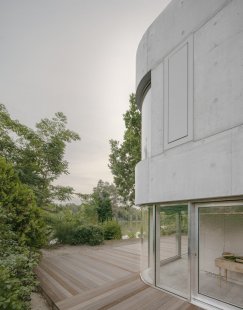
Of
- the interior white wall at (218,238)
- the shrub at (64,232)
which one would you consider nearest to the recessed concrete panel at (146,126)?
the interior white wall at (218,238)

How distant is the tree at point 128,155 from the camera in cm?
1786

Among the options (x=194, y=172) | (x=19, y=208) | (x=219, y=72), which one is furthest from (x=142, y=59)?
(x=19, y=208)

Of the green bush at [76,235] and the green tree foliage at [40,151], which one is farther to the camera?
the green bush at [76,235]

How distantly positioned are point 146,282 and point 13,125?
10286 millimetres

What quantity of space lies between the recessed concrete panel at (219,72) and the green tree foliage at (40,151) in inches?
392

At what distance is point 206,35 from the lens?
17.1ft

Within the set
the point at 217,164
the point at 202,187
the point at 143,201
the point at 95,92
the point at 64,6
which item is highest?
the point at 64,6

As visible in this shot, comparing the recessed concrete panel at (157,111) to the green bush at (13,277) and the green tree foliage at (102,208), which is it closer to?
the green bush at (13,277)

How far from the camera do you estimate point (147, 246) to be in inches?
291

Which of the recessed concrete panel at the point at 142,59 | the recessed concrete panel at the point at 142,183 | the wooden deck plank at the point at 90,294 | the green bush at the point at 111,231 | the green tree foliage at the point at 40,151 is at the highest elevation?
the recessed concrete panel at the point at 142,59

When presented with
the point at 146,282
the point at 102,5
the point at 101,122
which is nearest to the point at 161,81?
the point at 102,5

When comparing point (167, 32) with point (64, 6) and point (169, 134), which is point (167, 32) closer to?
point (169, 134)

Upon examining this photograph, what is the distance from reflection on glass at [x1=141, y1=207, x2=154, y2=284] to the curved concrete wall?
0.88 metres

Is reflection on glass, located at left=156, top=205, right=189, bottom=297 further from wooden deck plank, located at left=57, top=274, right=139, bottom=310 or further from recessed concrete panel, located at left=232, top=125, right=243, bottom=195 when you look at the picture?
recessed concrete panel, located at left=232, top=125, right=243, bottom=195
